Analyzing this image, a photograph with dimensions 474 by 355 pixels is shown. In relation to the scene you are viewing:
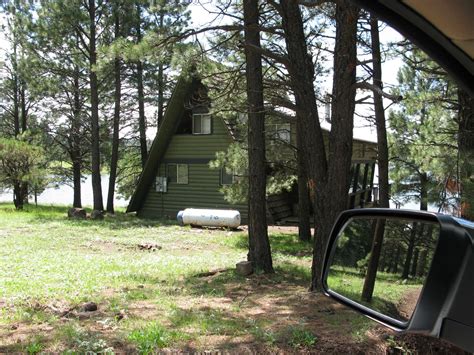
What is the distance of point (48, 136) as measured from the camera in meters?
31.3

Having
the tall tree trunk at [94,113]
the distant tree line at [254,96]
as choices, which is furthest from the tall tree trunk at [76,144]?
the tall tree trunk at [94,113]

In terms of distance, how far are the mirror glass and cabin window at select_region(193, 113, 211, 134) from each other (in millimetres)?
20690

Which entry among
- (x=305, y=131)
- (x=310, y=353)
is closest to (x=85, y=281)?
(x=305, y=131)

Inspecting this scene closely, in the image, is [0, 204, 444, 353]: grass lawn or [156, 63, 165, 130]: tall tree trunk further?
[156, 63, 165, 130]: tall tree trunk

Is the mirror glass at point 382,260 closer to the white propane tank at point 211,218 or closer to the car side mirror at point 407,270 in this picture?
the car side mirror at point 407,270

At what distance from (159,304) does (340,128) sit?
328 cm

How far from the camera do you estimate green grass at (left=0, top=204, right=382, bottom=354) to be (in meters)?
4.43

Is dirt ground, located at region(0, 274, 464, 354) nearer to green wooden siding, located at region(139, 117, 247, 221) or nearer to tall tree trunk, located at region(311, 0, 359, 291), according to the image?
tall tree trunk, located at region(311, 0, 359, 291)

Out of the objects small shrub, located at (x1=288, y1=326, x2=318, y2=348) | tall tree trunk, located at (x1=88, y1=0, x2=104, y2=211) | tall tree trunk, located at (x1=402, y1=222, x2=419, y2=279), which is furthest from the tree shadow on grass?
tall tree trunk, located at (x1=88, y1=0, x2=104, y2=211)

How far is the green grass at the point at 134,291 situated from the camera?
443cm

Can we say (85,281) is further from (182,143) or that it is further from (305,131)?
(182,143)

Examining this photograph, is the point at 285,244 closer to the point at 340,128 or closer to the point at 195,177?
the point at 340,128

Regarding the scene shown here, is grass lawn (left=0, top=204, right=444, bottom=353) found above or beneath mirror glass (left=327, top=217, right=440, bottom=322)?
beneath

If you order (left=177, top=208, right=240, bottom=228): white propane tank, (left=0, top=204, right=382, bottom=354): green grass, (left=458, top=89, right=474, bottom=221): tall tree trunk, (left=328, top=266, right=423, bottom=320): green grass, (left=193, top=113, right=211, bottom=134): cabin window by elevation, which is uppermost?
(left=193, top=113, right=211, bottom=134): cabin window
